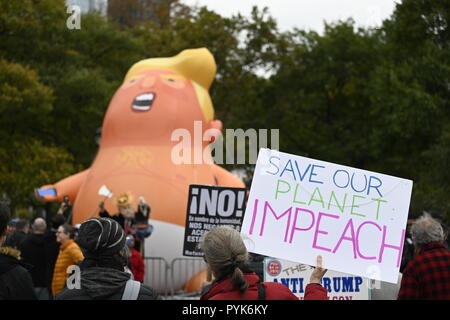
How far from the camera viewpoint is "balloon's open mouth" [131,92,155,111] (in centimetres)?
1366

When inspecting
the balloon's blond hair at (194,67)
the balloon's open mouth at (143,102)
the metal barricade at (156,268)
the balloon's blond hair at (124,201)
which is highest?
the balloon's blond hair at (194,67)

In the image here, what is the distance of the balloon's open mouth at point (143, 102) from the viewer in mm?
13664

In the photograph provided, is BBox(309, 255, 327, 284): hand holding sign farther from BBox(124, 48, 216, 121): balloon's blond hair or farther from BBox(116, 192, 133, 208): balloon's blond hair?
BBox(124, 48, 216, 121): balloon's blond hair

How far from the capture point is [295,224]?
4227 mm

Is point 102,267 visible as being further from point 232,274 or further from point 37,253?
point 37,253

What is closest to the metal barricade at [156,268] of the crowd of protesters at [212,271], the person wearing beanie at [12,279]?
the crowd of protesters at [212,271]

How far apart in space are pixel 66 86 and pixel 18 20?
2808mm

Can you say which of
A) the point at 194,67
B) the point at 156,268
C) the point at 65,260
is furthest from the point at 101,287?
the point at 194,67

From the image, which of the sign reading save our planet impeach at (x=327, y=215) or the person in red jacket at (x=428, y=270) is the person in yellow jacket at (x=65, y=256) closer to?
the sign reading save our planet impeach at (x=327, y=215)

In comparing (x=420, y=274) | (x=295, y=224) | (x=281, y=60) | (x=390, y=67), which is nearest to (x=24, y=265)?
(x=295, y=224)

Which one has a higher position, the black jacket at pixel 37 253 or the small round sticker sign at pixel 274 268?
the small round sticker sign at pixel 274 268

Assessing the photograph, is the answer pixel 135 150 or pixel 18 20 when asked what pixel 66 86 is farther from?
pixel 135 150

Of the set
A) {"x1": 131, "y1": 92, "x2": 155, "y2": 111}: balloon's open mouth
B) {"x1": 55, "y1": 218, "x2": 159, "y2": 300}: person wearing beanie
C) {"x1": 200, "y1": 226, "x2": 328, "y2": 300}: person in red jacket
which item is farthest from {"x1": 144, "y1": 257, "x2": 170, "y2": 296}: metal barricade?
{"x1": 200, "y1": 226, "x2": 328, "y2": 300}: person in red jacket

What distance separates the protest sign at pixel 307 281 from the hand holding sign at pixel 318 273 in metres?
1.74
